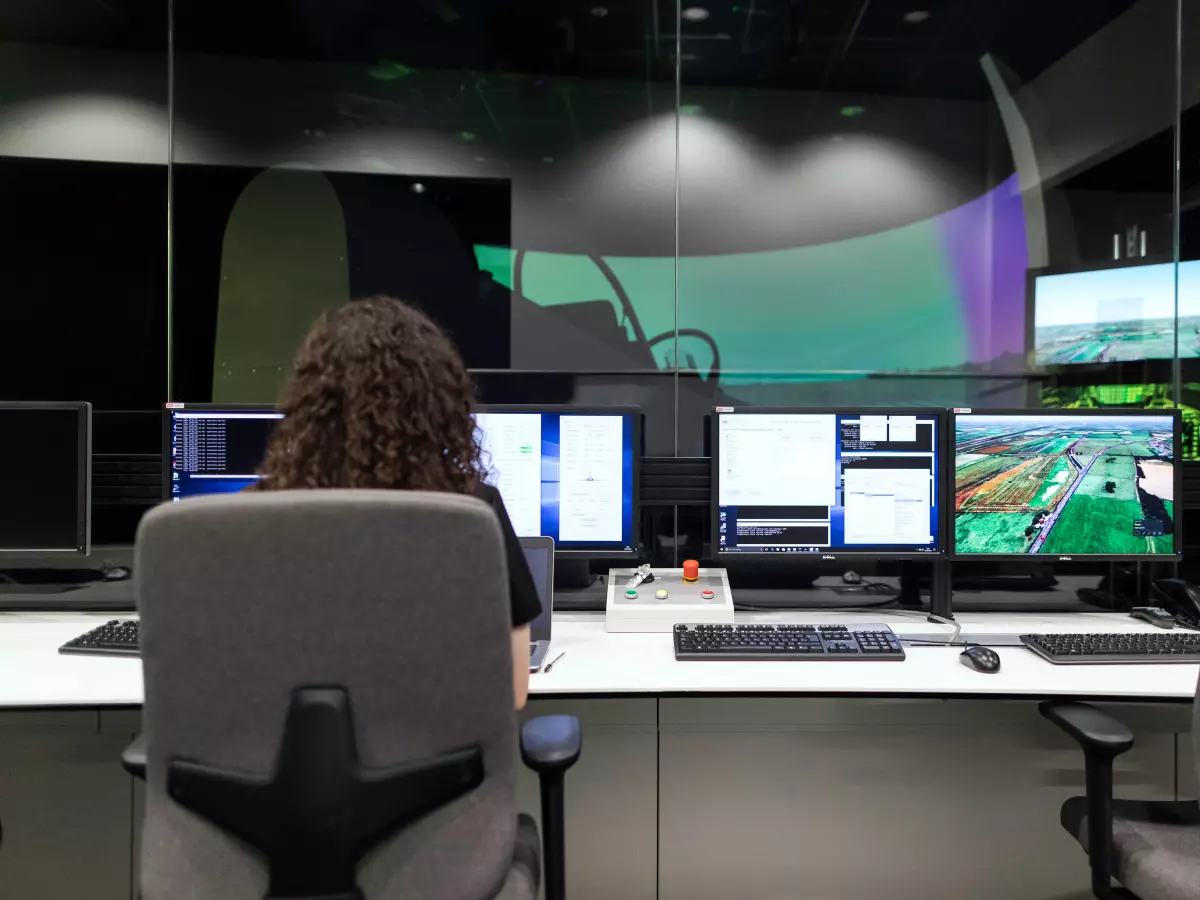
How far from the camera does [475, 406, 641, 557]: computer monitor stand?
182 centimetres

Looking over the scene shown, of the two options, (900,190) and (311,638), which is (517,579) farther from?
(900,190)

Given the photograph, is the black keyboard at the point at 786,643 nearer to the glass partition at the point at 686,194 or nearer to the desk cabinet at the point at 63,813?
the glass partition at the point at 686,194

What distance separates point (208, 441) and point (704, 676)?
4.48ft

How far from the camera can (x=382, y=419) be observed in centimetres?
100

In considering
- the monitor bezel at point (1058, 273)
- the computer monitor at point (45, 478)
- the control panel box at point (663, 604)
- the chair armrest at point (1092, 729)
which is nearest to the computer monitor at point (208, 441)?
the computer monitor at point (45, 478)

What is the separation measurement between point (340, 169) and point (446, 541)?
6.13 feet

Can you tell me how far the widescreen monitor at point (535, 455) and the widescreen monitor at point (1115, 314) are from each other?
1416 millimetres

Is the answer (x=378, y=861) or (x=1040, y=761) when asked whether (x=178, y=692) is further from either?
(x=1040, y=761)

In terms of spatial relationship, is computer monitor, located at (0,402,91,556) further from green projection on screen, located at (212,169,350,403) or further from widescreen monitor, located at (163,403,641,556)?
green projection on screen, located at (212,169,350,403)

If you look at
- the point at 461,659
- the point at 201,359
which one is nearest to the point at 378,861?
the point at 461,659

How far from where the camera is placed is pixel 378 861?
0.86 m

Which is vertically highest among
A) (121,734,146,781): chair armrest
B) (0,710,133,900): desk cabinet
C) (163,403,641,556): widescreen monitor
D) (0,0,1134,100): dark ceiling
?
(0,0,1134,100): dark ceiling

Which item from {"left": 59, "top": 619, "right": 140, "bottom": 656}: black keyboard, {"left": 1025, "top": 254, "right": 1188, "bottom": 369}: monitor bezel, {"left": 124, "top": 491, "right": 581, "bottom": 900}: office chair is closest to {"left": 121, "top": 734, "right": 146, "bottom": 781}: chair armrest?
→ {"left": 124, "top": 491, "right": 581, "bottom": 900}: office chair

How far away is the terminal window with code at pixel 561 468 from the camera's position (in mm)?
1817
